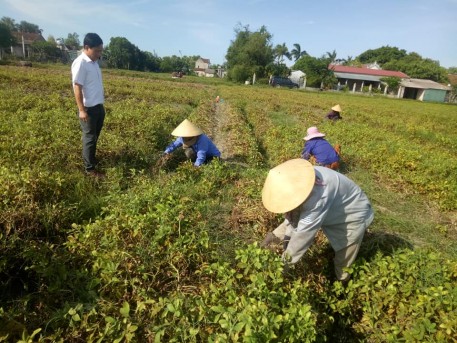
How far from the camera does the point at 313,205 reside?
8.66 ft

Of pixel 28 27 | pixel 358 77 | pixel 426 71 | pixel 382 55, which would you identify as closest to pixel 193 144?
pixel 358 77

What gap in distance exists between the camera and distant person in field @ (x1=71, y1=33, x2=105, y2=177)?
→ 186 inches

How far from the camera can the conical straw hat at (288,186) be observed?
2.54m

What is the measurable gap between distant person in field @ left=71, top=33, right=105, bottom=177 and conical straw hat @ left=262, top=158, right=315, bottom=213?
10.7ft

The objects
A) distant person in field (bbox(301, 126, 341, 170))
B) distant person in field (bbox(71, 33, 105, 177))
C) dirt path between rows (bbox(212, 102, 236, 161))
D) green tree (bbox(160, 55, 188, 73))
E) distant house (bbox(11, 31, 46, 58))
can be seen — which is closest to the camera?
distant person in field (bbox(71, 33, 105, 177))

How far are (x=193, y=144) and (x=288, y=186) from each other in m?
3.24

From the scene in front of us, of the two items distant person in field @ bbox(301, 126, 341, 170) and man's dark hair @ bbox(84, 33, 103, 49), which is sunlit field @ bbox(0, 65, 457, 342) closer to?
distant person in field @ bbox(301, 126, 341, 170)

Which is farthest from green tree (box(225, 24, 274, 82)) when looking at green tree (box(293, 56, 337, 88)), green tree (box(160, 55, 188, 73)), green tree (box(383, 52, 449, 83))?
green tree (box(383, 52, 449, 83))

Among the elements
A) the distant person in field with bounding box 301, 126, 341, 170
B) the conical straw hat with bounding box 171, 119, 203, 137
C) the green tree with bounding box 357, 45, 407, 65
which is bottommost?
the distant person in field with bounding box 301, 126, 341, 170

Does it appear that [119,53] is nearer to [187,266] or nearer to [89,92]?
[89,92]

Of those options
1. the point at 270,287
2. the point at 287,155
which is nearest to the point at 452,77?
the point at 287,155

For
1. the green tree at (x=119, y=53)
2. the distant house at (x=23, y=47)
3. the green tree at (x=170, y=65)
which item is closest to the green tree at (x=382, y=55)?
the green tree at (x=170, y=65)

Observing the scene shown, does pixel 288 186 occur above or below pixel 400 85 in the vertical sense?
below

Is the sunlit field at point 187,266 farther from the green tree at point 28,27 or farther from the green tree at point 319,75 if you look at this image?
the green tree at point 28,27
